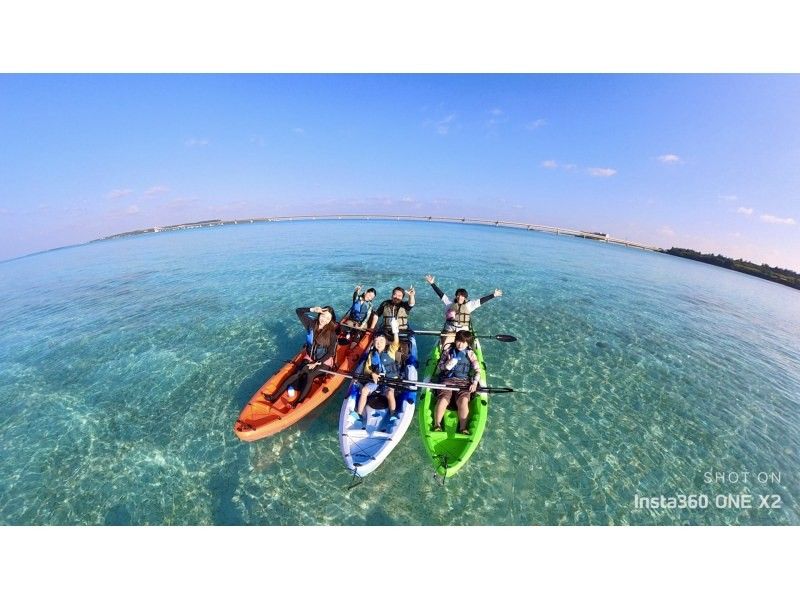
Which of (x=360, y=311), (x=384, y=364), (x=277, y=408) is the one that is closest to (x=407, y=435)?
(x=384, y=364)

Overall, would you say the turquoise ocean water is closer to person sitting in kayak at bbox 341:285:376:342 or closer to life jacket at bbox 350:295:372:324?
person sitting in kayak at bbox 341:285:376:342

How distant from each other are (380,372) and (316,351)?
208 centimetres

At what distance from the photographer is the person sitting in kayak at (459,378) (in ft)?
21.8

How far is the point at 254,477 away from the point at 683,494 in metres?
9.66

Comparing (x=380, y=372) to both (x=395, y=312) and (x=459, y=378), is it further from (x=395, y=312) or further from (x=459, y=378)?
(x=395, y=312)

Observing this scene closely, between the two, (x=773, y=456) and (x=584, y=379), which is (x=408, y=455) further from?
(x=773, y=456)

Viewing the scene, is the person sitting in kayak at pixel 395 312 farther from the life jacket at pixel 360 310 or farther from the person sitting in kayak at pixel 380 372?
the person sitting in kayak at pixel 380 372

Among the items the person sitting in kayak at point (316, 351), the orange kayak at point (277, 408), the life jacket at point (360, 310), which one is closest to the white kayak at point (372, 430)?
the orange kayak at point (277, 408)

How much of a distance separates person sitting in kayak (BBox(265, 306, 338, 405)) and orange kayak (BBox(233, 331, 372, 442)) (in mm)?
225

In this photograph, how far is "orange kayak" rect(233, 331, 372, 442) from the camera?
6.63 meters

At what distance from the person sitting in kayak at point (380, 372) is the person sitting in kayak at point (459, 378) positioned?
1.07m

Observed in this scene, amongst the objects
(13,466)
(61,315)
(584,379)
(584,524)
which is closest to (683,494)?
(584,524)

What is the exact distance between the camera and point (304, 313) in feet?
30.6

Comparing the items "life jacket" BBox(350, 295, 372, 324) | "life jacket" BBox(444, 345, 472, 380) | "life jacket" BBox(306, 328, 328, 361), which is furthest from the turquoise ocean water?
"life jacket" BBox(350, 295, 372, 324)
